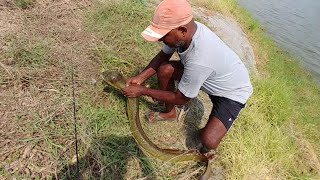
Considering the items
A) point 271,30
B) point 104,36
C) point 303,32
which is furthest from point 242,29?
point 104,36

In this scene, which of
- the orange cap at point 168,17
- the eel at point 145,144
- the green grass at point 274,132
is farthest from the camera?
the green grass at point 274,132

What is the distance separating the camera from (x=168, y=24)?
2.29 metres

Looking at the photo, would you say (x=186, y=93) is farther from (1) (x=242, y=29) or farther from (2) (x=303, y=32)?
(2) (x=303, y=32)

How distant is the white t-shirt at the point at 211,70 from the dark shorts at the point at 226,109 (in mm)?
58

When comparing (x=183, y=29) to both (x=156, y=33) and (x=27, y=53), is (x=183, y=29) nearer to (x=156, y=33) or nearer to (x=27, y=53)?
(x=156, y=33)

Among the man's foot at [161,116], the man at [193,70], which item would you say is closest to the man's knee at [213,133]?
the man at [193,70]

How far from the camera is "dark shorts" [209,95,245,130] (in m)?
2.94

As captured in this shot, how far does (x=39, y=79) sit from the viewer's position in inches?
122

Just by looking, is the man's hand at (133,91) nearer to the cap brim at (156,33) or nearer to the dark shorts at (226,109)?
the cap brim at (156,33)

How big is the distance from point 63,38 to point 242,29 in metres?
5.43

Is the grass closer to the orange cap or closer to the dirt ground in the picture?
the dirt ground

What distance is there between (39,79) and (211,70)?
5.51 ft

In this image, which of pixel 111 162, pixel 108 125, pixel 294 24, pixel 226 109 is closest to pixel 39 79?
pixel 108 125

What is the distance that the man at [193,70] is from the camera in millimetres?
2328
